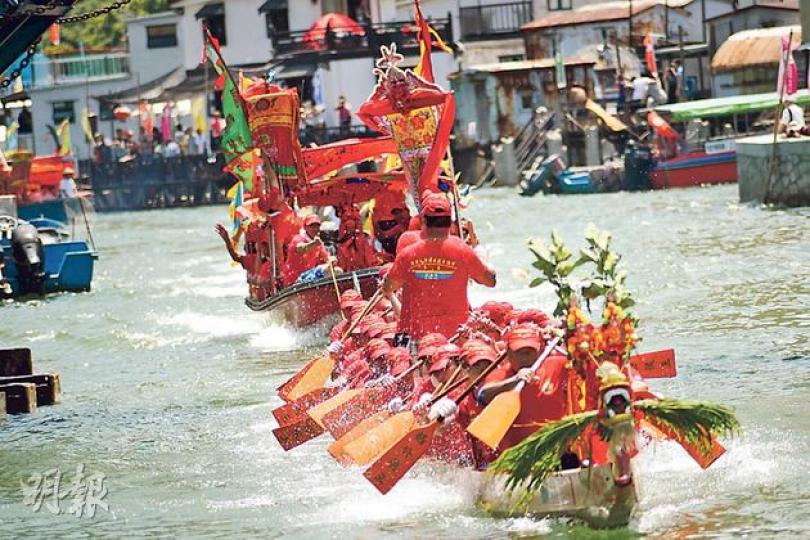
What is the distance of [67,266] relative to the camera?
30.9m

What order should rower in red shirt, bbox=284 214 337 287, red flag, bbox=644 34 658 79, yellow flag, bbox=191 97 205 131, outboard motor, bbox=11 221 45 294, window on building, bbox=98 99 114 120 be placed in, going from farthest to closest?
1. window on building, bbox=98 99 114 120
2. yellow flag, bbox=191 97 205 131
3. red flag, bbox=644 34 658 79
4. outboard motor, bbox=11 221 45 294
5. rower in red shirt, bbox=284 214 337 287

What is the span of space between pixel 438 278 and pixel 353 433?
54.6 inches

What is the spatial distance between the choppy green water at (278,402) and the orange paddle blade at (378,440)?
442 mm

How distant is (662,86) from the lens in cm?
5562

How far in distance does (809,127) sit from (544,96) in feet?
76.4

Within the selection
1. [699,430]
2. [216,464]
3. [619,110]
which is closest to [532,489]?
[699,430]

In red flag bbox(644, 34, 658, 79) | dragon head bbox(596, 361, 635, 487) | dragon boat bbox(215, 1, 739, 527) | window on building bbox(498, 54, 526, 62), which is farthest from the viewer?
window on building bbox(498, 54, 526, 62)

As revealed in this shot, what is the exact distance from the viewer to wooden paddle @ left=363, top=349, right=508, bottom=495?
11.6 metres

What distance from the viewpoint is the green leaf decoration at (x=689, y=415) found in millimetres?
10727

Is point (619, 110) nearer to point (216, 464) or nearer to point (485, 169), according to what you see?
point (485, 169)

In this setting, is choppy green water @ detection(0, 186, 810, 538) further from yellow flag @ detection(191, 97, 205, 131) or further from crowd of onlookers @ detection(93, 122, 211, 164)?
yellow flag @ detection(191, 97, 205, 131)

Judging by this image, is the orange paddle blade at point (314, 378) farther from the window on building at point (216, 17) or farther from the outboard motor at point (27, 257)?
the window on building at point (216, 17)

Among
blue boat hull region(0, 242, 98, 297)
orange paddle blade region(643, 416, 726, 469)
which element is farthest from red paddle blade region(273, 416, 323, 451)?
blue boat hull region(0, 242, 98, 297)

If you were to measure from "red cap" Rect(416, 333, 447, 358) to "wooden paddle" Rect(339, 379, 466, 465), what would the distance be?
1.95ft
